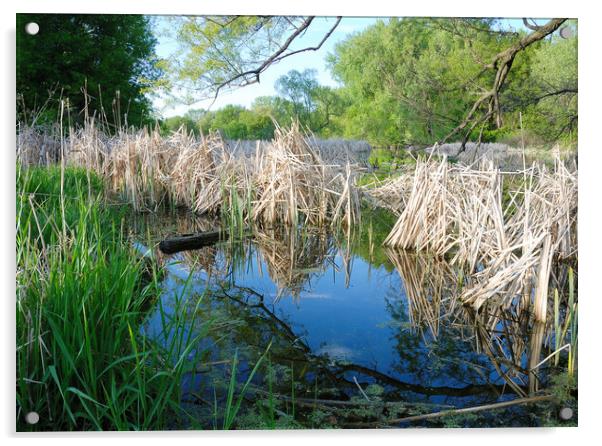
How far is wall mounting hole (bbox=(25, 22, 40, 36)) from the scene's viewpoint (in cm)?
241

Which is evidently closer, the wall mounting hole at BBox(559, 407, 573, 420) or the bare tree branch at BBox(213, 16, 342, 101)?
the wall mounting hole at BBox(559, 407, 573, 420)

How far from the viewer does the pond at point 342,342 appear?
2.11 meters

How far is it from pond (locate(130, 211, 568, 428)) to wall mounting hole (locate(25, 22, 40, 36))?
1032 millimetres

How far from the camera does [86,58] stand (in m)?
3.26

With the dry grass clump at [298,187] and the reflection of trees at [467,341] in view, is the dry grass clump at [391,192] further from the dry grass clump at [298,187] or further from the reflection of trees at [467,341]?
the reflection of trees at [467,341]

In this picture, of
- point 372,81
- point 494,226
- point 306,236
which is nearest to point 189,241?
point 306,236

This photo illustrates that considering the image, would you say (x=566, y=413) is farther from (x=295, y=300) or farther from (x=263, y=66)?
(x=263, y=66)

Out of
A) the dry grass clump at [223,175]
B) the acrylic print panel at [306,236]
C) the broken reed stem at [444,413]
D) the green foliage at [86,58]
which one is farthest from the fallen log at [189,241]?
the broken reed stem at [444,413]

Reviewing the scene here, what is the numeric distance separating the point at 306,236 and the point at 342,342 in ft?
7.90

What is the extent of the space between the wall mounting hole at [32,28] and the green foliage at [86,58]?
19 millimetres

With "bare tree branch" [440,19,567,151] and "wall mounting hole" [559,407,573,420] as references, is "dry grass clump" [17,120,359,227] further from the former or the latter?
"wall mounting hole" [559,407,573,420]

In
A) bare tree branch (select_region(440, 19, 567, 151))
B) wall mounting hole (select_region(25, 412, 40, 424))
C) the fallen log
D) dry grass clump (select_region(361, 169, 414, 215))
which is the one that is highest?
bare tree branch (select_region(440, 19, 567, 151))

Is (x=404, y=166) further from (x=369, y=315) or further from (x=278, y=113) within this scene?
(x=369, y=315)

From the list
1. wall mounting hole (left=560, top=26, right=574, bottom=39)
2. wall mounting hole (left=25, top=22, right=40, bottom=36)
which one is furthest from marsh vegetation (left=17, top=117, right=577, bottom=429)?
wall mounting hole (left=560, top=26, right=574, bottom=39)
